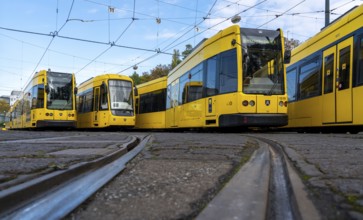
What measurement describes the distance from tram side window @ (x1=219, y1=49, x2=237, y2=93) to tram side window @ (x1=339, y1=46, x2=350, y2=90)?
2999 mm

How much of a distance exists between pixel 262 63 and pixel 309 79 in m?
2.06

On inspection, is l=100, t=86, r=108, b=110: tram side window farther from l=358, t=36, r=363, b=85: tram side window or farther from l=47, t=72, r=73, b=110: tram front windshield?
l=358, t=36, r=363, b=85: tram side window

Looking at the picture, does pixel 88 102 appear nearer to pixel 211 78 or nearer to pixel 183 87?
pixel 183 87

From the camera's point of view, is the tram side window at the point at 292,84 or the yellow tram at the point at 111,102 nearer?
the tram side window at the point at 292,84

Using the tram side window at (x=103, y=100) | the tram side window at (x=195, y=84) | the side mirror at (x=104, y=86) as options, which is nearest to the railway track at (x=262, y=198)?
the tram side window at (x=195, y=84)

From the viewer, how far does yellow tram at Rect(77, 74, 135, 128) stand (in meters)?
20.4

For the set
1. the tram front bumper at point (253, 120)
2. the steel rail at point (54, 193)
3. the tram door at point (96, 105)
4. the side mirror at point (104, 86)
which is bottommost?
the steel rail at point (54, 193)

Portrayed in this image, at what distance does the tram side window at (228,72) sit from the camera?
12.3m

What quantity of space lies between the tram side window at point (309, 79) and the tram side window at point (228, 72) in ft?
8.91

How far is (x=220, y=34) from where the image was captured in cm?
1314

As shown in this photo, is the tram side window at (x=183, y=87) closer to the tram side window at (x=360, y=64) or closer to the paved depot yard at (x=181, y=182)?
the tram side window at (x=360, y=64)

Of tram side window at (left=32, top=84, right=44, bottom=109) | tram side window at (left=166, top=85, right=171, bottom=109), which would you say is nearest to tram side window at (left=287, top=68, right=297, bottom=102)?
tram side window at (left=166, top=85, right=171, bottom=109)

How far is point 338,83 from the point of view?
11.2 m

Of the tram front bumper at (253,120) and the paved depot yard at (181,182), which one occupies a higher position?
the tram front bumper at (253,120)
